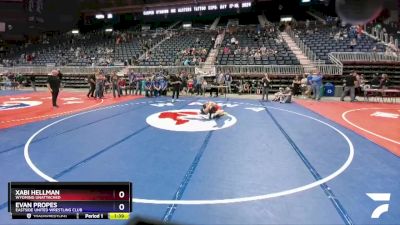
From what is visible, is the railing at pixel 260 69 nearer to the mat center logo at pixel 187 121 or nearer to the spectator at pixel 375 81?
the spectator at pixel 375 81

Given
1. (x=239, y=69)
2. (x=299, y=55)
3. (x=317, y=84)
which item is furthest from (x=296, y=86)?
(x=299, y=55)

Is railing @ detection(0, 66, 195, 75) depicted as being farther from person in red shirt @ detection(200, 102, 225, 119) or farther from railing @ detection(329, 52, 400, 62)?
person in red shirt @ detection(200, 102, 225, 119)

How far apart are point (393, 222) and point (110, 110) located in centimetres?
1041

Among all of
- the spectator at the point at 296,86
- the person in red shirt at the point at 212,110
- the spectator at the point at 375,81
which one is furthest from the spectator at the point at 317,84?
the person in red shirt at the point at 212,110

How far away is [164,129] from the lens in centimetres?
847

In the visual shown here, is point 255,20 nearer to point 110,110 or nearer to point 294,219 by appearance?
point 110,110

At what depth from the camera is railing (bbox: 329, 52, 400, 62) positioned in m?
19.3

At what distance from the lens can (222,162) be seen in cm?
569

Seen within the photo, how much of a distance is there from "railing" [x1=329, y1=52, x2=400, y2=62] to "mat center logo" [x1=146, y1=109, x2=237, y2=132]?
13.1m

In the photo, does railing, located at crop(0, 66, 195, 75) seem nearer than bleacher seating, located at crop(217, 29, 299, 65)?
No

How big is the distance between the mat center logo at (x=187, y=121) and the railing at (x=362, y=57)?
13.1m

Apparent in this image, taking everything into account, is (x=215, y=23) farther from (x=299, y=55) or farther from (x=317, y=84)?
(x=317, y=84)
